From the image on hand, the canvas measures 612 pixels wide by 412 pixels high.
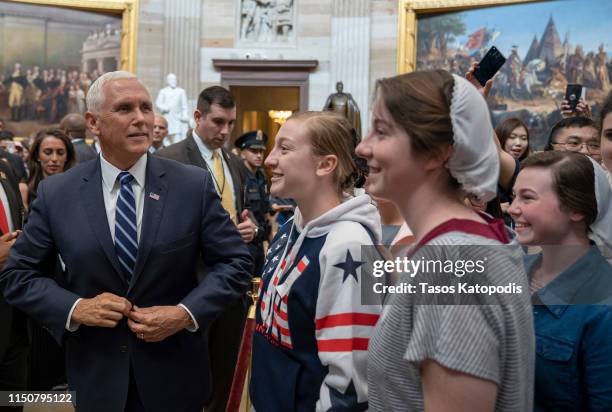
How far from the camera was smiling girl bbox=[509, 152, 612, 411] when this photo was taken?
2023mm

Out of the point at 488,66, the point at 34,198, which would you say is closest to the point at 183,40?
the point at 34,198

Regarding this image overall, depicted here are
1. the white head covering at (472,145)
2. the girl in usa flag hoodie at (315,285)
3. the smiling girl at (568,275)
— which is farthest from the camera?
the girl in usa flag hoodie at (315,285)

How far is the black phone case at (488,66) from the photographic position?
245 centimetres

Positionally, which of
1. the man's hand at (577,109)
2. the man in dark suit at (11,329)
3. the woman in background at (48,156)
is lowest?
the man in dark suit at (11,329)

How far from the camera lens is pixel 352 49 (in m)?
15.1

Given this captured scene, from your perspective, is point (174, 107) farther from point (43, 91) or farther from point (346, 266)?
point (346, 266)

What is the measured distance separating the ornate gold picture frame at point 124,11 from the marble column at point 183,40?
68 centimetres

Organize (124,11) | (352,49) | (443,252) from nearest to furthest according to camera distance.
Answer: (443,252), (352,49), (124,11)

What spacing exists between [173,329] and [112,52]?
14.3 metres

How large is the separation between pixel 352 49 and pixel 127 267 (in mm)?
12932

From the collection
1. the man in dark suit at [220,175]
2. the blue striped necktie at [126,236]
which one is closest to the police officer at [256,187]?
the man in dark suit at [220,175]

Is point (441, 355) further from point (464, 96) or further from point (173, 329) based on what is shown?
point (173, 329)

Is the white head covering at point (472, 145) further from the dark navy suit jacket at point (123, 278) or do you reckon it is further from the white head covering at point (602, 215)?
the dark navy suit jacket at point (123, 278)

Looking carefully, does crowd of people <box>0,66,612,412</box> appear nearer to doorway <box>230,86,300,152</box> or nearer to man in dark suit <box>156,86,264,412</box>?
man in dark suit <box>156,86,264,412</box>
